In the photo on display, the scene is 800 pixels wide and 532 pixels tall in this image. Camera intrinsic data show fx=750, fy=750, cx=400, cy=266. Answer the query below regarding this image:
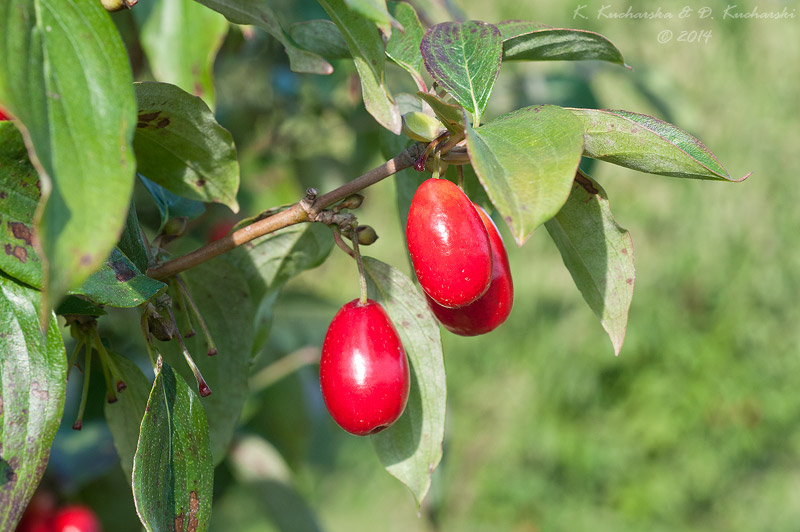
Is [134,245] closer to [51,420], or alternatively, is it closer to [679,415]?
[51,420]

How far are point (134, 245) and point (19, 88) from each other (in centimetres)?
19

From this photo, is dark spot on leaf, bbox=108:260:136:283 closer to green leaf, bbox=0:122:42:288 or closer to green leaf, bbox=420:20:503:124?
green leaf, bbox=0:122:42:288

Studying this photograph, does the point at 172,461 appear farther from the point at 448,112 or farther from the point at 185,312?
the point at 448,112

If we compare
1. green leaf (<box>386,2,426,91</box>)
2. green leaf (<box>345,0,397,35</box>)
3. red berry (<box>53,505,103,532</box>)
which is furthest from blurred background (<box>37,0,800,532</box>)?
green leaf (<box>345,0,397,35</box>)

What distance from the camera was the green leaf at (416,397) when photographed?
0.56 meters

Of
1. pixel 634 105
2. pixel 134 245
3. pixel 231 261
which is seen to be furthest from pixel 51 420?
pixel 634 105

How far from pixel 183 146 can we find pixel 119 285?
0.15 metres

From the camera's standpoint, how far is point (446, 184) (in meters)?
0.46

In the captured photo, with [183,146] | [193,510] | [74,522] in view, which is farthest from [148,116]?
[74,522]

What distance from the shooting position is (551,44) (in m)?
0.53

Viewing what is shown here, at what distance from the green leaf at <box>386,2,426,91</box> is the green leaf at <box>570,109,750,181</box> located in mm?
122

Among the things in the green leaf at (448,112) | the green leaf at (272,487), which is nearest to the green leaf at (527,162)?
the green leaf at (448,112)

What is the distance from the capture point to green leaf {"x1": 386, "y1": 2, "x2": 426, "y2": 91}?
A: 514mm

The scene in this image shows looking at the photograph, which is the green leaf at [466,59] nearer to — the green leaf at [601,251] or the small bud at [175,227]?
the green leaf at [601,251]
